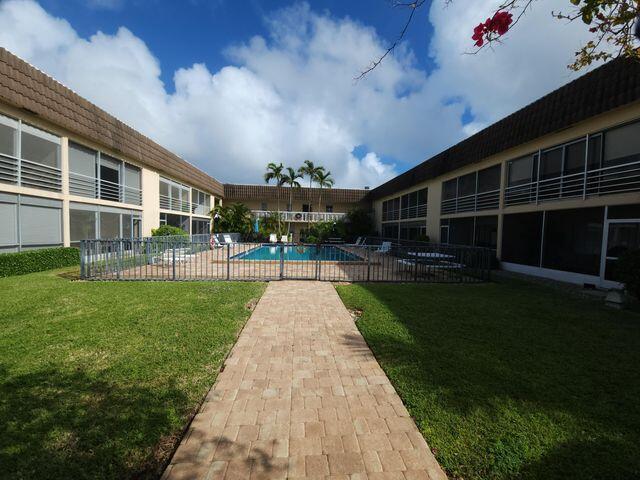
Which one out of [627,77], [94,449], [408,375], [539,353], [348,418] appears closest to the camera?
[94,449]

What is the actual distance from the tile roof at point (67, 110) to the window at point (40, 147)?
69cm

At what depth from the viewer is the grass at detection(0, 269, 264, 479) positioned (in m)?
2.22

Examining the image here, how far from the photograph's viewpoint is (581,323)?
18.7 ft

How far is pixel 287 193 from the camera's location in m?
33.9

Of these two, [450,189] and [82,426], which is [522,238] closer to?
[450,189]

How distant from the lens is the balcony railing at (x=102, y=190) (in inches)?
498

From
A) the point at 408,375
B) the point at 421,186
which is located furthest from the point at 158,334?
the point at 421,186

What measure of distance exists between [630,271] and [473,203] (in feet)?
30.7

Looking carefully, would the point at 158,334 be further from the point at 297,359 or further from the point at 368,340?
the point at 368,340

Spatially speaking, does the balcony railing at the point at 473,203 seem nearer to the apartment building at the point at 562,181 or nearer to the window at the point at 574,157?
the apartment building at the point at 562,181

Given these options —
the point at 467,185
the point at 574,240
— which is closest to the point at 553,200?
the point at 574,240

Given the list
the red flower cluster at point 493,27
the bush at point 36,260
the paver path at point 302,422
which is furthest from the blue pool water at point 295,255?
the red flower cluster at point 493,27

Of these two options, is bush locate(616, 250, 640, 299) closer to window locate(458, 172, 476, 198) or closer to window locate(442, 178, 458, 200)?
window locate(458, 172, 476, 198)

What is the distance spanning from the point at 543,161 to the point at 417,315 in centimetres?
981
